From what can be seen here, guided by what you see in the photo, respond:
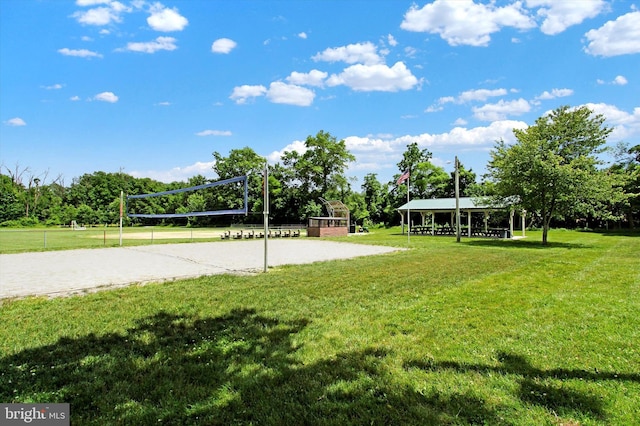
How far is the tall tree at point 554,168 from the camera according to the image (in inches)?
730

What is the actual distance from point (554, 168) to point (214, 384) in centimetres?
2072

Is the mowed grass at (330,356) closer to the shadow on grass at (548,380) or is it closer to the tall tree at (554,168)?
the shadow on grass at (548,380)

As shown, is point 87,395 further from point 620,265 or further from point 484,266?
point 620,265

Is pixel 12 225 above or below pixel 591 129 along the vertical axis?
below

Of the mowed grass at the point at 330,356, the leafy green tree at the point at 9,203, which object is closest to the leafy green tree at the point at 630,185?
the mowed grass at the point at 330,356

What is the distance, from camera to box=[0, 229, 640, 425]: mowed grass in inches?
105

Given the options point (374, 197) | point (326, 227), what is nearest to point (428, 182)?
point (374, 197)

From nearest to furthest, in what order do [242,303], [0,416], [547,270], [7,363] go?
[0,416]
[7,363]
[242,303]
[547,270]

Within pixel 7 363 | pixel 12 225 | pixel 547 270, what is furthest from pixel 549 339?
pixel 12 225

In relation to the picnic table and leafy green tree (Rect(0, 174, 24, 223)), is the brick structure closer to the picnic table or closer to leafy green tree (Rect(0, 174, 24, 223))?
the picnic table

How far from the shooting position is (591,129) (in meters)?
22.2

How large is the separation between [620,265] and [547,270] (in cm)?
287

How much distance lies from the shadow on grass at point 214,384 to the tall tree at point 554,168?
63.6 ft

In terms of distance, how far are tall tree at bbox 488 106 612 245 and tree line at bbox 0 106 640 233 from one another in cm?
5
